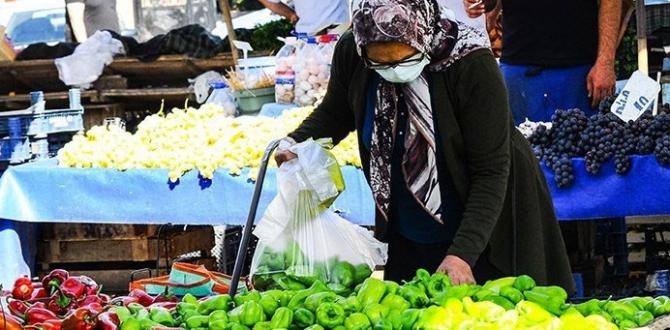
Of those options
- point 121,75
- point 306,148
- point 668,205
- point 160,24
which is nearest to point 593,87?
point 668,205

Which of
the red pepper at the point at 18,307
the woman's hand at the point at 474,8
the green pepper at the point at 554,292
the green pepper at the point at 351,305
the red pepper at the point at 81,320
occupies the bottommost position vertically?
the red pepper at the point at 18,307

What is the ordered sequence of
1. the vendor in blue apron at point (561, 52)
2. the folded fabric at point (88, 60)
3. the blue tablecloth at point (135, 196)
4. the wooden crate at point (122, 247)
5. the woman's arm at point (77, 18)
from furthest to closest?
the woman's arm at point (77, 18) < the folded fabric at point (88, 60) < the wooden crate at point (122, 247) < the blue tablecloth at point (135, 196) < the vendor in blue apron at point (561, 52)

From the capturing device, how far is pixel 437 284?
3.03 metres

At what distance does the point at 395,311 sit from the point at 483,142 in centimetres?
72

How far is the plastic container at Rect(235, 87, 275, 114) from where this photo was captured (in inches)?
298

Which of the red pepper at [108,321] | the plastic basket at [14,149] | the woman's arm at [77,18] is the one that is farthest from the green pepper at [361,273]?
the woman's arm at [77,18]

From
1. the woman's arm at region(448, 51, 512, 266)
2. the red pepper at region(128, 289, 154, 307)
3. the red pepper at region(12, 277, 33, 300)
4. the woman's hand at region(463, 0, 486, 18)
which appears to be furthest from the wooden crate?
the woman's arm at region(448, 51, 512, 266)

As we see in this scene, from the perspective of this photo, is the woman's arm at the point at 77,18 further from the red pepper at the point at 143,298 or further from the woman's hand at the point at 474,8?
the red pepper at the point at 143,298

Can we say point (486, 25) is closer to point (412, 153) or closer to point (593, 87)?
point (593, 87)

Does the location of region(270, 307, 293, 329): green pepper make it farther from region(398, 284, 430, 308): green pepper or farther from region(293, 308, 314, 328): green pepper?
region(398, 284, 430, 308): green pepper

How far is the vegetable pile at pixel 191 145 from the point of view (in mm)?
6082

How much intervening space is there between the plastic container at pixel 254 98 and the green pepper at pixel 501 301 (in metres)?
4.80

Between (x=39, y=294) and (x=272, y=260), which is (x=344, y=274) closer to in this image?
(x=272, y=260)

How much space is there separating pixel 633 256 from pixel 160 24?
8472 millimetres
